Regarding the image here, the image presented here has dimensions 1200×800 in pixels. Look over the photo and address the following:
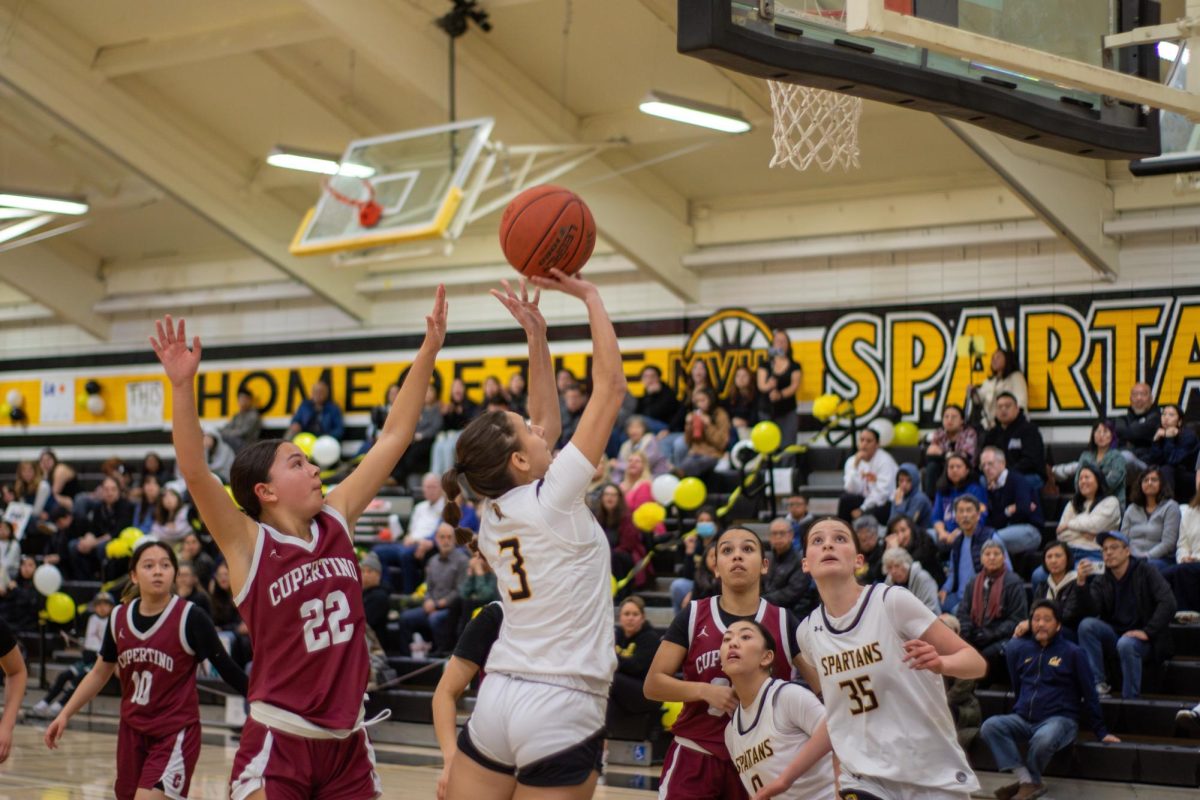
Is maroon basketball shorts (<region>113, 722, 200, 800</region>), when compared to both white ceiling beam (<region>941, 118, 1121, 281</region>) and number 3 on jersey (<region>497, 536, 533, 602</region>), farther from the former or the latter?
white ceiling beam (<region>941, 118, 1121, 281</region>)

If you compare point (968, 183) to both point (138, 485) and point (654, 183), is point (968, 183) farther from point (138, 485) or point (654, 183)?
point (138, 485)

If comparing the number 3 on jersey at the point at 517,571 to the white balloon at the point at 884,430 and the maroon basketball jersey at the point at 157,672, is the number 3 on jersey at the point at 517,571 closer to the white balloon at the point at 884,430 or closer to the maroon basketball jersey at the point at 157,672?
the maroon basketball jersey at the point at 157,672

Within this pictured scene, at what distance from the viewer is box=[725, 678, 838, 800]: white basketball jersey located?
5012 mm

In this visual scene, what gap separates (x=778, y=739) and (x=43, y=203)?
12.8 m

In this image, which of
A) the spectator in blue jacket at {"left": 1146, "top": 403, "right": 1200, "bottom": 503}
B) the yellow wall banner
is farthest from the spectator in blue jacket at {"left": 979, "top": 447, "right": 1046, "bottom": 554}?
the yellow wall banner

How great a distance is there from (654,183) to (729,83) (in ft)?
7.26

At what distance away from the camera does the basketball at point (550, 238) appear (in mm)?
4816

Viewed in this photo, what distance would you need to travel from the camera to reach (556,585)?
387 cm

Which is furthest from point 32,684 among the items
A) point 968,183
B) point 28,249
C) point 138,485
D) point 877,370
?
point 968,183

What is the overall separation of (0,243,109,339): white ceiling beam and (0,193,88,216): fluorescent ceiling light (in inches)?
137

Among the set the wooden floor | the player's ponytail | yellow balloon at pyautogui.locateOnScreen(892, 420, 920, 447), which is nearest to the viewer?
the player's ponytail

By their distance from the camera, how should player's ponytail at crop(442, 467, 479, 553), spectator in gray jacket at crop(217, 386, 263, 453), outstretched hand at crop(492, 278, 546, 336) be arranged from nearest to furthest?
player's ponytail at crop(442, 467, 479, 553) → outstretched hand at crop(492, 278, 546, 336) → spectator in gray jacket at crop(217, 386, 263, 453)

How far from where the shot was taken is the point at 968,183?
13.9 meters

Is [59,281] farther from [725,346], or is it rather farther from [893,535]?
[893,535]
